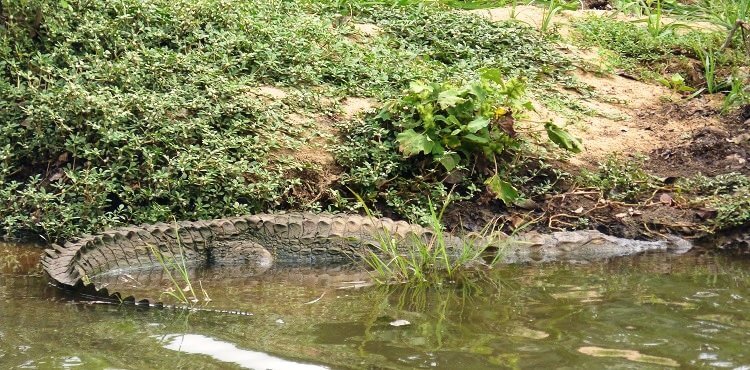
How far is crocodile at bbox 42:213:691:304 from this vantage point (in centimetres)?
514

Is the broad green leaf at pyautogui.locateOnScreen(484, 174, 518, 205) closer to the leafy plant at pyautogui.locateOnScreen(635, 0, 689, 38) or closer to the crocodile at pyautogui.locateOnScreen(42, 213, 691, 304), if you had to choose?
the crocodile at pyautogui.locateOnScreen(42, 213, 691, 304)

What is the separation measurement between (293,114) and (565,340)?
310 cm

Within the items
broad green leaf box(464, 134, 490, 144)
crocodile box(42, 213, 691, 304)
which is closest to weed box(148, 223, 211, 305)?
crocodile box(42, 213, 691, 304)

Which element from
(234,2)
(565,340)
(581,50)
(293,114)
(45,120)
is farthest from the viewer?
(581,50)

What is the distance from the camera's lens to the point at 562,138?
5922mm

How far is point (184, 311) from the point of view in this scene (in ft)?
13.8

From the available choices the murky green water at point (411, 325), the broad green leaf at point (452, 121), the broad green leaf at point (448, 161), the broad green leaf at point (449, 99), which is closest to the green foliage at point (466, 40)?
the broad green leaf at point (449, 99)

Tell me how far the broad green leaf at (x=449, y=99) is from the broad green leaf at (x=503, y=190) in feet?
1.75

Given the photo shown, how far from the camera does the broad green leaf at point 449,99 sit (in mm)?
5766

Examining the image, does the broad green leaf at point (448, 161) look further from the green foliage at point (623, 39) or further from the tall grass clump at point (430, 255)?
the green foliage at point (623, 39)

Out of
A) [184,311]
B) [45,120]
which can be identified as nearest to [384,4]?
[45,120]

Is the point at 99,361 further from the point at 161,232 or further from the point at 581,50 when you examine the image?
the point at 581,50

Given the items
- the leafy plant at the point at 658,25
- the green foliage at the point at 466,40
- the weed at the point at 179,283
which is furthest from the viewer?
the leafy plant at the point at 658,25

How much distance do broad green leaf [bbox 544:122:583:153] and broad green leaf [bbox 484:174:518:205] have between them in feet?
1.57
